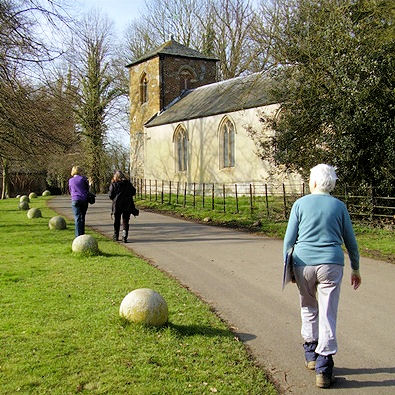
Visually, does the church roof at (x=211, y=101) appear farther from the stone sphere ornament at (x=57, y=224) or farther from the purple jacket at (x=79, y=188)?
the purple jacket at (x=79, y=188)

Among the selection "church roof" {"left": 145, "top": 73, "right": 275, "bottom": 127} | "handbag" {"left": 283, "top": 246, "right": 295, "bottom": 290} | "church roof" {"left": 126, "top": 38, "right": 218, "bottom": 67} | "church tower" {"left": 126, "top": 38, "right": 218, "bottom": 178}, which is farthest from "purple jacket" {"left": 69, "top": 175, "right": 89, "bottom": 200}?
"church roof" {"left": 126, "top": 38, "right": 218, "bottom": 67}

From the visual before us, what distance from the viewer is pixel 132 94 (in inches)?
1608

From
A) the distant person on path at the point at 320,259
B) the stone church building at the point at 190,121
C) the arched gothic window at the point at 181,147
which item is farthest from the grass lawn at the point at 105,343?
the arched gothic window at the point at 181,147

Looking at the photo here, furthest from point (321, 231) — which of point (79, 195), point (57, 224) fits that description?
point (57, 224)

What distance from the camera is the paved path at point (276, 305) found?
4.76 meters

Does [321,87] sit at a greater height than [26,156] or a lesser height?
greater

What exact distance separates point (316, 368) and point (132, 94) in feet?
126

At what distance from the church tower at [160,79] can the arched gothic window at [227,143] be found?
9126 millimetres

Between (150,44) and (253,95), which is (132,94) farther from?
(253,95)

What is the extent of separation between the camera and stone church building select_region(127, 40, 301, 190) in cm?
2788

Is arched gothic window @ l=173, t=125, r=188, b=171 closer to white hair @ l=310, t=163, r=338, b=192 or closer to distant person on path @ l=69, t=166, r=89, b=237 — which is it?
distant person on path @ l=69, t=166, r=89, b=237

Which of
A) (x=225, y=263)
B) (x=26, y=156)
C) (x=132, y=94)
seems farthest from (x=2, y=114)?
(x=132, y=94)

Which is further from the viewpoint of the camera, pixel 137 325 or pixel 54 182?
pixel 54 182

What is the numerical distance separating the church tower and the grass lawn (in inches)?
1189
